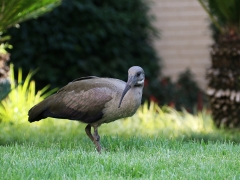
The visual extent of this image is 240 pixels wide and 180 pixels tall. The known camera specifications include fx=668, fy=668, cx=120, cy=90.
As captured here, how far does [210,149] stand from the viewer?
23.4 feet

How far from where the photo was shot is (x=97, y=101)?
7176 millimetres

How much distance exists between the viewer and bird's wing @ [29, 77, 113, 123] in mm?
7180

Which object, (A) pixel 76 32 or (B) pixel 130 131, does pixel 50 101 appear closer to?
(B) pixel 130 131


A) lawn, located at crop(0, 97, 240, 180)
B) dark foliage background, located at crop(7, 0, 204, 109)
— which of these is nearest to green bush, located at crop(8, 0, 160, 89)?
dark foliage background, located at crop(7, 0, 204, 109)

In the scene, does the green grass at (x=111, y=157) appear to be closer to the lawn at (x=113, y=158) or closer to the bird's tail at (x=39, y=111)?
the lawn at (x=113, y=158)

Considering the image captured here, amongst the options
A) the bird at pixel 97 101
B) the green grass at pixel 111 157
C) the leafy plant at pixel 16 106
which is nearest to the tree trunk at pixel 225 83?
the green grass at pixel 111 157

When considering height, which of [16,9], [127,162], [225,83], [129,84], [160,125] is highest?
[16,9]

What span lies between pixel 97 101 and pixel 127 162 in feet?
3.96

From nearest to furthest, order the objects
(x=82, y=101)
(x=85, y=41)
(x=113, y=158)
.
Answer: (x=113, y=158), (x=82, y=101), (x=85, y=41)

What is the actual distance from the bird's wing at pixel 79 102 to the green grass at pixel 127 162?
14.9 inches

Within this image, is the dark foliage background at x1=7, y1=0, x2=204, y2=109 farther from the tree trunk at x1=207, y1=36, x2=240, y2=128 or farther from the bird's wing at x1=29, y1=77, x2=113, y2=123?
the bird's wing at x1=29, y1=77, x2=113, y2=123

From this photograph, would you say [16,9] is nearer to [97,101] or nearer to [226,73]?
[97,101]

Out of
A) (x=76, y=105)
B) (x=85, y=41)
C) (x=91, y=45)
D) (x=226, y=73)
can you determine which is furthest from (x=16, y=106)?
(x=91, y=45)

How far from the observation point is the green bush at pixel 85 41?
44.2 ft
